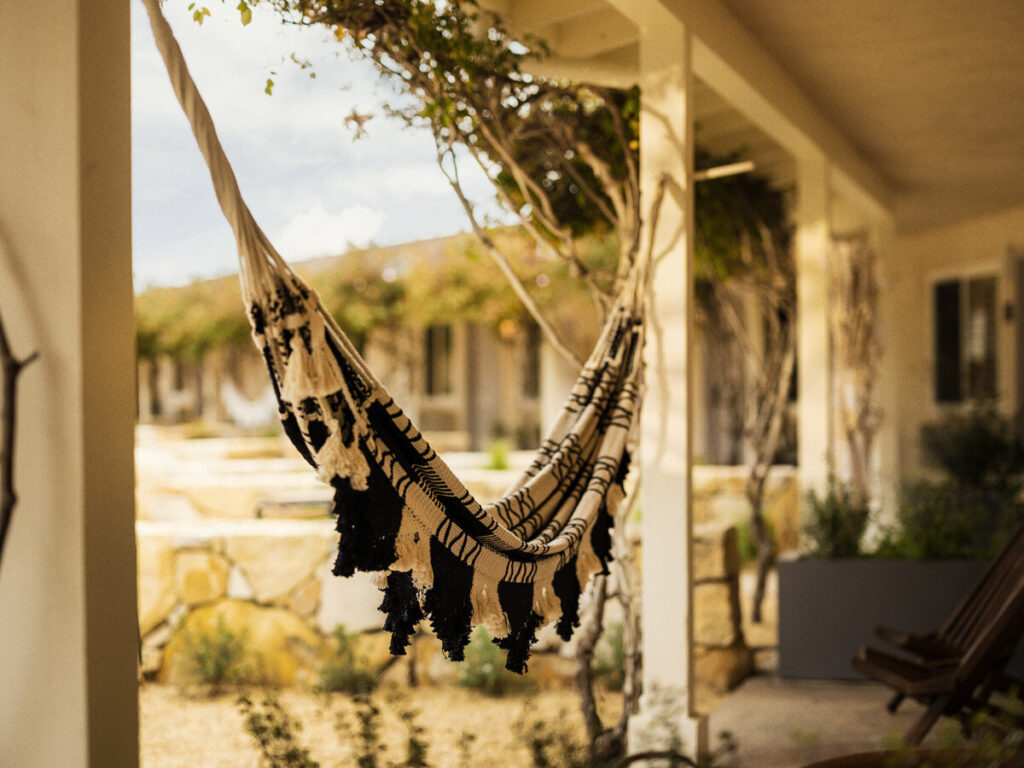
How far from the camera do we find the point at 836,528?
3736mm

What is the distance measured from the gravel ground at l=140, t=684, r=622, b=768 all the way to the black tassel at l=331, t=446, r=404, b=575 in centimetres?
128

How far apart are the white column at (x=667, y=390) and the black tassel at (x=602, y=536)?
0.51 meters

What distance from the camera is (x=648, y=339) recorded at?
2734 millimetres

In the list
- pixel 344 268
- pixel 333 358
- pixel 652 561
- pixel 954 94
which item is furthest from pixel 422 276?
pixel 333 358

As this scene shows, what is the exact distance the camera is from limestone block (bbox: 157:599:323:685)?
360 cm

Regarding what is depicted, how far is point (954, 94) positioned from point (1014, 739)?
3.19 m

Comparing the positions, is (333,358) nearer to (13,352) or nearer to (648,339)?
(13,352)

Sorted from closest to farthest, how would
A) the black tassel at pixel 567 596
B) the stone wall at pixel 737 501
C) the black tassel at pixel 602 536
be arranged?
the black tassel at pixel 567 596 → the black tassel at pixel 602 536 → the stone wall at pixel 737 501

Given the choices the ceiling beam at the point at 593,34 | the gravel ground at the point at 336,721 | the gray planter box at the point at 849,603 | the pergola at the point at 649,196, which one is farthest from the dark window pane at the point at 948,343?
the ceiling beam at the point at 593,34

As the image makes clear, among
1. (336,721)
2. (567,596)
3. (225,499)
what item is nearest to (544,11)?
(567,596)

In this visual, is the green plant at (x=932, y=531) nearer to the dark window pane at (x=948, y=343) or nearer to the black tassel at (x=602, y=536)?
the black tassel at (x=602, y=536)

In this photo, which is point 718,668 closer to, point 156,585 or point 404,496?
point 156,585

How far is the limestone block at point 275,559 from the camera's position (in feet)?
12.1

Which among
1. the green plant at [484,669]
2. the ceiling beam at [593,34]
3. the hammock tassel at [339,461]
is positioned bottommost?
the green plant at [484,669]
